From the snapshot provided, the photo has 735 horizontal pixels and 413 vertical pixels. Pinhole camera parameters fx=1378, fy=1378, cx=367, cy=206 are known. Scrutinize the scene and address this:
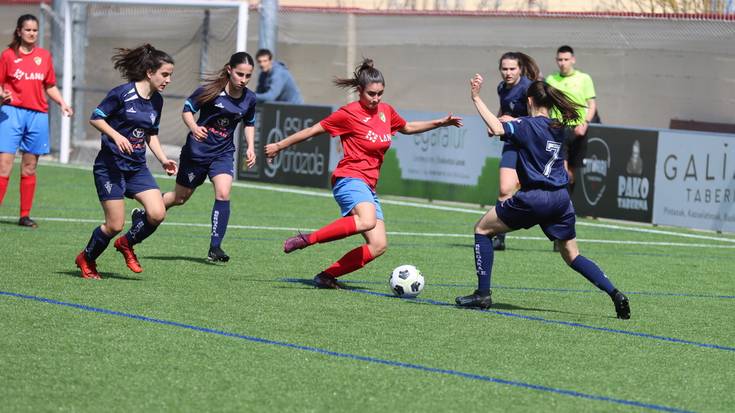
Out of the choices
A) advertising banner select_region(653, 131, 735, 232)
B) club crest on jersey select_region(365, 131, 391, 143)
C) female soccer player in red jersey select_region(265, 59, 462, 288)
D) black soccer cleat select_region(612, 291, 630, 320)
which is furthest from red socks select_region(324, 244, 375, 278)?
advertising banner select_region(653, 131, 735, 232)

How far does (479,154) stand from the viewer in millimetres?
19000

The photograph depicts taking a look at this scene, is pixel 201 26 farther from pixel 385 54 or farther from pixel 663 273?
pixel 663 273

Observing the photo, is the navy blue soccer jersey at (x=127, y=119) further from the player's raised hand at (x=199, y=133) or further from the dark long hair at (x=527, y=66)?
the dark long hair at (x=527, y=66)

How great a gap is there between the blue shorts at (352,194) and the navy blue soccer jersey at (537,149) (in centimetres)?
135

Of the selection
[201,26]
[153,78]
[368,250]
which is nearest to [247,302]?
[368,250]

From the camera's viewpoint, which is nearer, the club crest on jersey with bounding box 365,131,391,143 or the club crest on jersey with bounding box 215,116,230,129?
the club crest on jersey with bounding box 365,131,391,143

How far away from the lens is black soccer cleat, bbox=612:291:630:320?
9.23 metres

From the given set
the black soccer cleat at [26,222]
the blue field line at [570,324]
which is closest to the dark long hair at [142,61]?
the blue field line at [570,324]

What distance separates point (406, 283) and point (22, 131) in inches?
224

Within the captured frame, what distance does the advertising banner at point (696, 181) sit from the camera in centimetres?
1625

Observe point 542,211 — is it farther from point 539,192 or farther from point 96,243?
point 96,243

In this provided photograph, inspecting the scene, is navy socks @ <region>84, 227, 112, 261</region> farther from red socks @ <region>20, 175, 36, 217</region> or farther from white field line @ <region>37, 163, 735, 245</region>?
white field line @ <region>37, 163, 735, 245</region>

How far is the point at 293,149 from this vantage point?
70.1 feet

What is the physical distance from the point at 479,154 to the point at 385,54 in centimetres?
468
